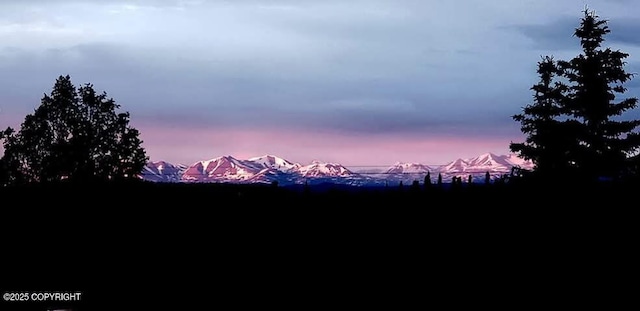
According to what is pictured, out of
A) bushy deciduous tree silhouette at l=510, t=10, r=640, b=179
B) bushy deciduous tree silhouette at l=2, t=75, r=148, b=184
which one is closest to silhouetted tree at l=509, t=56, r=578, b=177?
bushy deciduous tree silhouette at l=510, t=10, r=640, b=179

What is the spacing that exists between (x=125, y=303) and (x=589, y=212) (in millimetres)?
6551

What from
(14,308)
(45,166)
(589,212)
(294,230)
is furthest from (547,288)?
(45,166)

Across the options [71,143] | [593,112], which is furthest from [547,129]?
[71,143]

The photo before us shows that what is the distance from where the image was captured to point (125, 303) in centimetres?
1076

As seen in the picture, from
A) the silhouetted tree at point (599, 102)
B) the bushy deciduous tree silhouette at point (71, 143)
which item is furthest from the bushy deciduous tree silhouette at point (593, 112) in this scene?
the bushy deciduous tree silhouette at point (71, 143)

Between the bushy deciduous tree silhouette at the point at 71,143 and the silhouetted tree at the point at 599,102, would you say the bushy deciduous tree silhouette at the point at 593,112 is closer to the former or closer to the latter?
the silhouetted tree at the point at 599,102
